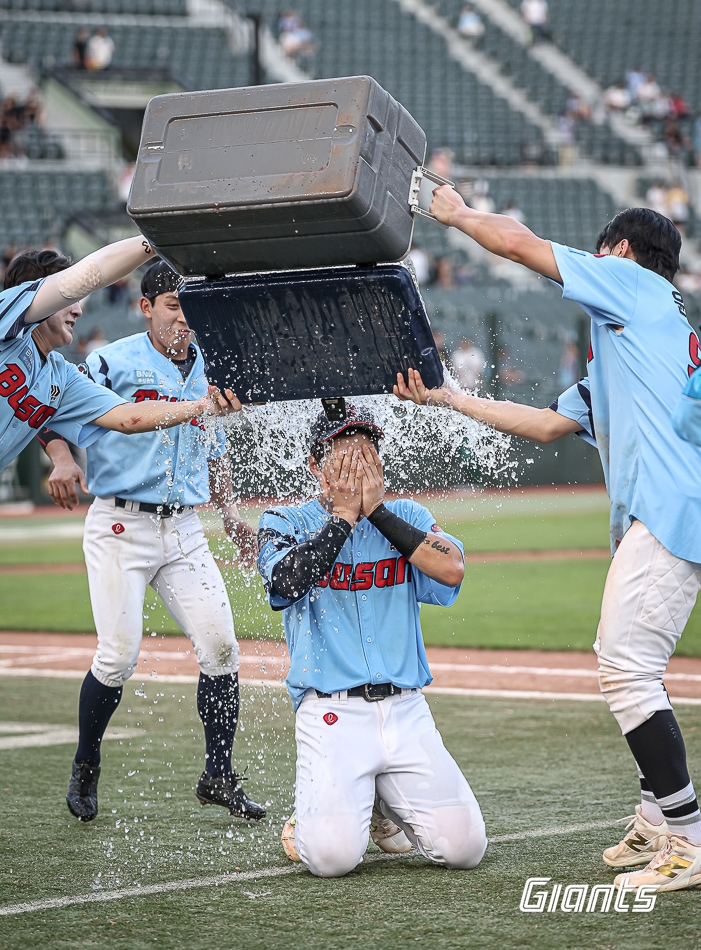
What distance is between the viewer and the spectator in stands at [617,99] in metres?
34.0

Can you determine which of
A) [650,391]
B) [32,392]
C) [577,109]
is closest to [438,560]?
[650,391]

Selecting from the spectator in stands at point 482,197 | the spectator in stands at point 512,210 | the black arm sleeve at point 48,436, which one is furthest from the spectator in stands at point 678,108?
the black arm sleeve at point 48,436

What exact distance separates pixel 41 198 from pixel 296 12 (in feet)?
36.8

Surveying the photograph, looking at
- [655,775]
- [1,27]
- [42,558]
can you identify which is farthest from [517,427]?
[1,27]

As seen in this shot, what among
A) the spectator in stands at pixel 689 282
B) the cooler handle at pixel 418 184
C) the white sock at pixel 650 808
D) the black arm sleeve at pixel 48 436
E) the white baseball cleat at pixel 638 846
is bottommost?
the spectator in stands at pixel 689 282

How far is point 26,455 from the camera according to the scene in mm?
20891

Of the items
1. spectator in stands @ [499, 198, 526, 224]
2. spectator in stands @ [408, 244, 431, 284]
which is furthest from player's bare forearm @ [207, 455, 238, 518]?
spectator in stands @ [499, 198, 526, 224]

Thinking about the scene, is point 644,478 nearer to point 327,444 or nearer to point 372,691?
point 327,444

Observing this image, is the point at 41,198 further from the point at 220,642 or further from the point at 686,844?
the point at 686,844

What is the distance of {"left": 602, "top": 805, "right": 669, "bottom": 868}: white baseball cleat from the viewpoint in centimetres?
429

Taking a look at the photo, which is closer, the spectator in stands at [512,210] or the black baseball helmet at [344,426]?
the black baseball helmet at [344,426]

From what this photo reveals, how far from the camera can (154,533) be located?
5594 mm

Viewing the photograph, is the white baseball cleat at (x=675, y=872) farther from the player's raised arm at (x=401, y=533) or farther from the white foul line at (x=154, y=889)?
Result: the player's raised arm at (x=401, y=533)

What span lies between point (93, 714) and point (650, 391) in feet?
8.77
